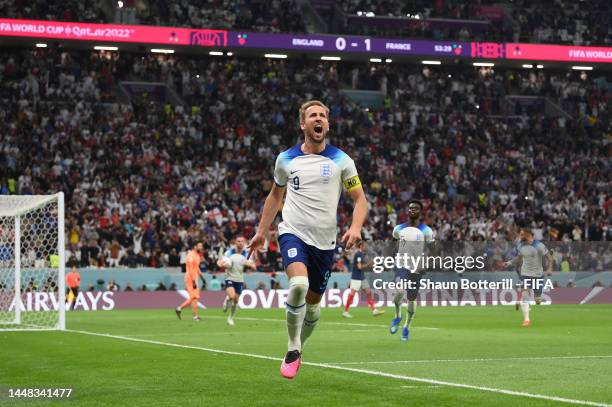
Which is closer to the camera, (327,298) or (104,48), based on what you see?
(327,298)

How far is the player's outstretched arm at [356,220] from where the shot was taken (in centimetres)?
1092

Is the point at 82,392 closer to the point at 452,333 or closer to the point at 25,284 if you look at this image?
the point at 452,333

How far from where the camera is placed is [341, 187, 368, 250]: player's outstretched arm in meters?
10.9

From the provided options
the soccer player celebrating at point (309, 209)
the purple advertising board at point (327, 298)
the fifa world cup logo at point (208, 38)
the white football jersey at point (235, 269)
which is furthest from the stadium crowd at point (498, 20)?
the soccer player celebrating at point (309, 209)

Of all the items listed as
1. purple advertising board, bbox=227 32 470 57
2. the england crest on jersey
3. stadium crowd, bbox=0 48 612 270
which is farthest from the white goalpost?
purple advertising board, bbox=227 32 470 57

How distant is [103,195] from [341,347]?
27.0 metres

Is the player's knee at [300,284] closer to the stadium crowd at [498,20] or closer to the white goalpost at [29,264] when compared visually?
the white goalpost at [29,264]

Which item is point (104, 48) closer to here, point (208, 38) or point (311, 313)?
point (208, 38)

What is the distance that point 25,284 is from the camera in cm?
3366

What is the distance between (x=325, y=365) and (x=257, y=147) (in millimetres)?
37828

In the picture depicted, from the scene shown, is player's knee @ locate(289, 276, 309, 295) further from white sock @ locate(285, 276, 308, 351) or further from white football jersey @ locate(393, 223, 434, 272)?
white football jersey @ locate(393, 223, 434, 272)

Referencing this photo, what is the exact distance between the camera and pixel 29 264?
3253cm

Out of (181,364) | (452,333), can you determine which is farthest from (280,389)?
(452,333)

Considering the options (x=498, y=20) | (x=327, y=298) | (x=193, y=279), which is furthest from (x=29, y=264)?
(x=498, y=20)
